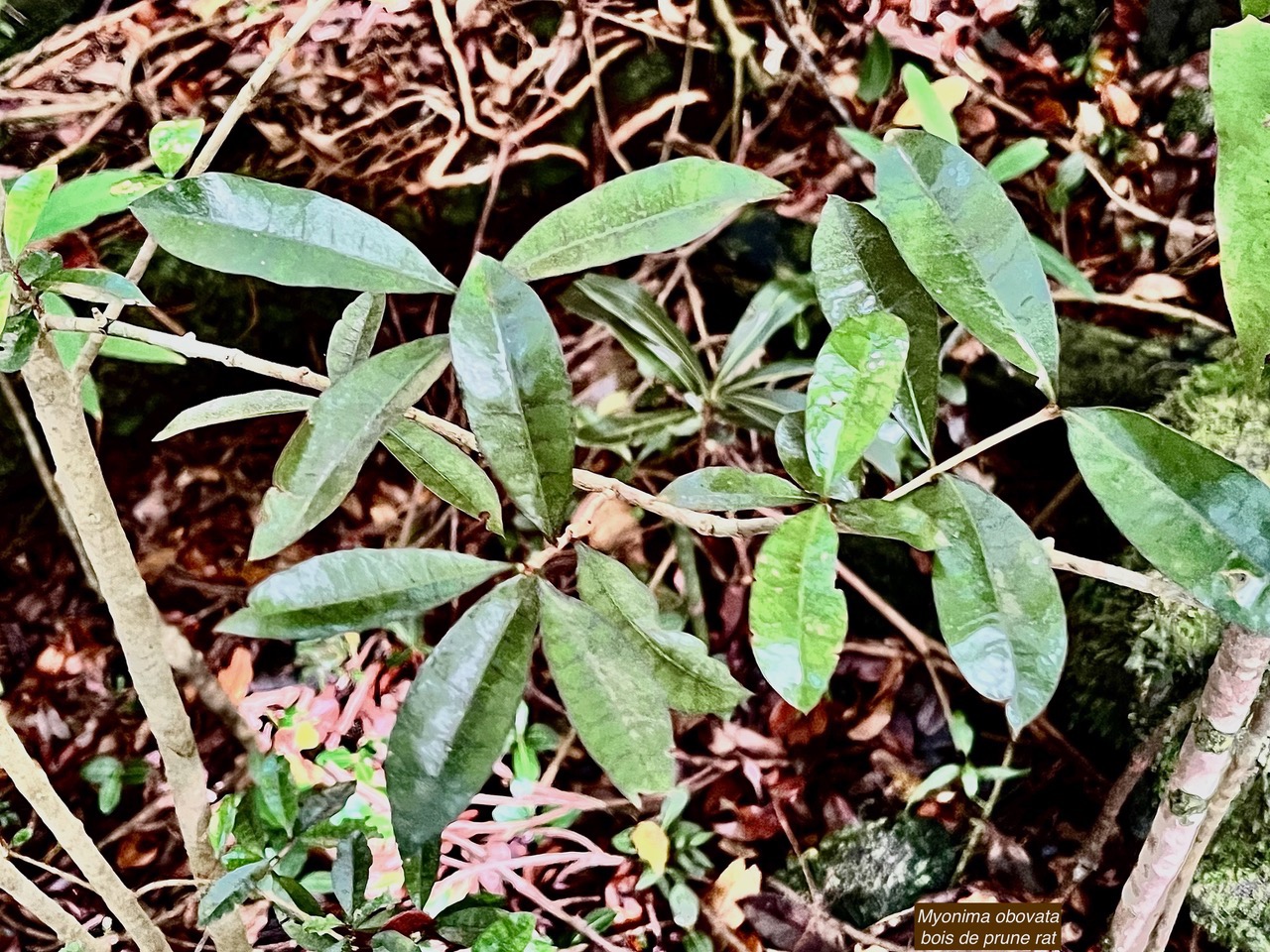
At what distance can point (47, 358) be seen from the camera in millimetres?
534

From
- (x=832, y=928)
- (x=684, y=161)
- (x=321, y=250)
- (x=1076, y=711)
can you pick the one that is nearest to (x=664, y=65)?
(x=684, y=161)

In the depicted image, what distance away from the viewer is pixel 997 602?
0.48 meters

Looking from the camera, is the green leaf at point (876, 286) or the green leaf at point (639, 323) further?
the green leaf at point (639, 323)

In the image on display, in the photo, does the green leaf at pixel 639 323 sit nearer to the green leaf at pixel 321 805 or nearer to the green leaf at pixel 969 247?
the green leaf at pixel 969 247

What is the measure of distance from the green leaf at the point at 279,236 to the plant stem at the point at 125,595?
138mm

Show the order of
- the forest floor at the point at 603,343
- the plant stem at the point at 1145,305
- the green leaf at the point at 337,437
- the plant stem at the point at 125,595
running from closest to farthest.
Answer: the green leaf at the point at 337,437
the plant stem at the point at 125,595
the forest floor at the point at 603,343
the plant stem at the point at 1145,305

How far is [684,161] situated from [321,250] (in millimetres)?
241

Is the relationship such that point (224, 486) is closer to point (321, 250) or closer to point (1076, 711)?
point (321, 250)

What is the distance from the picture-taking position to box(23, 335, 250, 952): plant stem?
1.80ft

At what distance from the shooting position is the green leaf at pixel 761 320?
90 cm

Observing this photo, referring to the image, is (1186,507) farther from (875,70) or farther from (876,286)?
(875,70)

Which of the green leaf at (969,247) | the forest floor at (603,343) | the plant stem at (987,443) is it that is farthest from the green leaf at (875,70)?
the plant stem at (987,443)

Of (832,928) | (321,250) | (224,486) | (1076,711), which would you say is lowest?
(832,928)

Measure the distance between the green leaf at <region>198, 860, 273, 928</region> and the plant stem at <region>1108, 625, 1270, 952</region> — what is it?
0.80m
